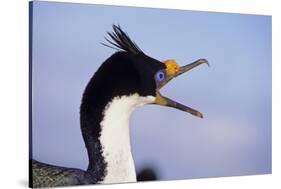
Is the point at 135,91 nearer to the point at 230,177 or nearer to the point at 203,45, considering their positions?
the point at 203,45

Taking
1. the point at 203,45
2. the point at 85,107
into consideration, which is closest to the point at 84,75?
the point at 85,107

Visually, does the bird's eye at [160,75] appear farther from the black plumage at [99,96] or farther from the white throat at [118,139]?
the white throat at [118,139]

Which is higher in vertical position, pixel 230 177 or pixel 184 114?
pixel 184 114

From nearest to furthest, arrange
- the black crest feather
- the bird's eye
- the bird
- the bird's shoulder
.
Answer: the bird's shoulder
the bird
the black crest feather
the bird's eye

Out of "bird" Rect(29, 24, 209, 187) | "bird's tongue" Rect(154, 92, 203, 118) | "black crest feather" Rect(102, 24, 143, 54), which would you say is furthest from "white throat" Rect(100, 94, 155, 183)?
"black crest feather" Rect(102, 24, 143, 54)

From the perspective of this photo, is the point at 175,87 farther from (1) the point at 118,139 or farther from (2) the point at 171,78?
(1) the point at 118,139

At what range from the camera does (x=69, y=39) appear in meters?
5.24

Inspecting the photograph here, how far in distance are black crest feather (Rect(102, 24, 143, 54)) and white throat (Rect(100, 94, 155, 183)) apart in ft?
1.31

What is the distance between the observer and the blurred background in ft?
16.9

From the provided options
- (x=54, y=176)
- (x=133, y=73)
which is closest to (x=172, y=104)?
(x=133, y=73)

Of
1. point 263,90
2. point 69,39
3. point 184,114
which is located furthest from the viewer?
point 263,90

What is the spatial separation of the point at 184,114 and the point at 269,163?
3.68 feet

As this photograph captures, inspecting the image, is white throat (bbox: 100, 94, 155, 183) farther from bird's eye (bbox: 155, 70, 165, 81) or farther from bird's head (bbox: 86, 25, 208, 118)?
bird's eye (bbox: 155, 70, 165, 81)

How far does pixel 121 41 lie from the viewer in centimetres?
544
